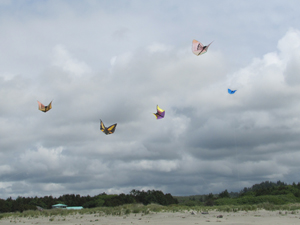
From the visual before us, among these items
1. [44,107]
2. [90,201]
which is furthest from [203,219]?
[90,201]

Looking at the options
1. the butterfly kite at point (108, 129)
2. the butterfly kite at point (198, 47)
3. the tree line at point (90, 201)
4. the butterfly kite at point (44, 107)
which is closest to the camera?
the butterfly kite at point (198, 47)

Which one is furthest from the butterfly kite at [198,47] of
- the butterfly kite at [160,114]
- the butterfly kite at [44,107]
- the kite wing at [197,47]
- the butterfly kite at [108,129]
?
the butterfly kite at [44,107]

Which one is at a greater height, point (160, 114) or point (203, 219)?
point (160, 114)

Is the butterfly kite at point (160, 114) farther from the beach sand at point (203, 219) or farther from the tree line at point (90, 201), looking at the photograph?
the tree line at point (90, 201)

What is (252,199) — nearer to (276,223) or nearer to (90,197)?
(276,223)

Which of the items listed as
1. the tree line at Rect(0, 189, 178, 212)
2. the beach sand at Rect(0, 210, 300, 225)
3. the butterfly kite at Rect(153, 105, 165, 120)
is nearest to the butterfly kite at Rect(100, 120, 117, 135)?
the butterfly kite at Rect(153, 105, 165, 120)

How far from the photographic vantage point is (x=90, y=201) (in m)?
69.4

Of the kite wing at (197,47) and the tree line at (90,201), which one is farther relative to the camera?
the tree line at (90,201)

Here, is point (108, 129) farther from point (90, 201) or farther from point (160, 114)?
point (90, 201)

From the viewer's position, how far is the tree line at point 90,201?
5859cm

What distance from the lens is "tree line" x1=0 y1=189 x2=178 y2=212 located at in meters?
58.6

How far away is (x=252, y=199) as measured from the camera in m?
50.1

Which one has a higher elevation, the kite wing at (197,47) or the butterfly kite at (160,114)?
the kite wing at (197,47)

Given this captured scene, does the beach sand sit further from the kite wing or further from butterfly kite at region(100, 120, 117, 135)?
the kite wing
